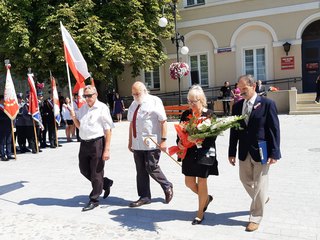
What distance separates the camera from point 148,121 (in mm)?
5613

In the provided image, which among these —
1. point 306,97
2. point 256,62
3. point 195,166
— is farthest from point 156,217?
point 256,62

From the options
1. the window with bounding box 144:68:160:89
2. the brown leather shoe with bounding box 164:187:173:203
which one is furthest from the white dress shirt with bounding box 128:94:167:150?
the window with bounding box 144:68:160:89

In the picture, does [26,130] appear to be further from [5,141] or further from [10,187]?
[10,187]

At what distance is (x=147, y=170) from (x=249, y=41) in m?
17.5

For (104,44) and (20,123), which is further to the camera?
(104,44)

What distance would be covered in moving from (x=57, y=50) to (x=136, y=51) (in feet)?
12.9

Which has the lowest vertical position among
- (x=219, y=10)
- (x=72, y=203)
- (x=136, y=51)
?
(x=72, y=203)

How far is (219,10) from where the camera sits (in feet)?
72.2

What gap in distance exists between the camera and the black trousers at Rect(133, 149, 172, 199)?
5645 millimetres

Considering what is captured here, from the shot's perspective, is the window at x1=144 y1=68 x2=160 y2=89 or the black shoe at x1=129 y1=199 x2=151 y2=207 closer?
the black shoe at x1=129 y1=199 x2=151 y2=207

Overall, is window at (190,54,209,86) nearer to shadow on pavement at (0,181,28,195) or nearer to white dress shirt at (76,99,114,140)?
shadow on pavement at (0,181,28,195)

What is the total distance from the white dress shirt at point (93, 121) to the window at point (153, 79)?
18997 millimetres

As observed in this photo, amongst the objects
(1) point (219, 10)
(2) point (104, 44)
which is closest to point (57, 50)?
(2) point (104, 44)

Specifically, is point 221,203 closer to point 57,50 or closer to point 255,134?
point 255,134
